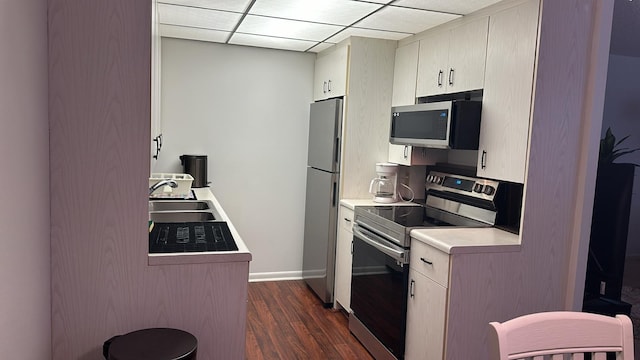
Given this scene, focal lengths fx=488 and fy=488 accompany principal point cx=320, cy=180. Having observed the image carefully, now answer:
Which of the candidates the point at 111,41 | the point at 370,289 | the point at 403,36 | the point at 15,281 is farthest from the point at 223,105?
the point at 15,281

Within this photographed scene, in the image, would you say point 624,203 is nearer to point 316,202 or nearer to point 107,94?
point 316,202

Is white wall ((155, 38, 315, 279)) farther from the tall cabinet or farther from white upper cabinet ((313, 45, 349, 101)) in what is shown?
the tall cabinet

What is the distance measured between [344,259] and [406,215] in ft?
2.58

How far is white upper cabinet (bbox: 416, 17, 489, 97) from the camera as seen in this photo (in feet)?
8.96

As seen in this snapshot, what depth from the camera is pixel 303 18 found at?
122 inches

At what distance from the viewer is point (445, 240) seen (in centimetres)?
248

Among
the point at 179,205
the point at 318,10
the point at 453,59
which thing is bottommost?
the point at 179,205

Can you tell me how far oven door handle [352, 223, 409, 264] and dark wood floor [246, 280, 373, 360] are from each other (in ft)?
2.38

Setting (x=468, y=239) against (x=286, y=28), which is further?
(x=286, y=28)

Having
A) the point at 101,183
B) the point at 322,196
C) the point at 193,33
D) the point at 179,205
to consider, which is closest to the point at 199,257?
the point at 101,183

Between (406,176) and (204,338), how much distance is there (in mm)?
2137

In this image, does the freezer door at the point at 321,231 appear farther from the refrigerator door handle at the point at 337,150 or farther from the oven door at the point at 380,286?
the oven door at the point at 380,286

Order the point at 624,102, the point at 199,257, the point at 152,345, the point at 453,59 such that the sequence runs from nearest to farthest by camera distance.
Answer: the point at 152,345
the point at 199,257
the point at 453,59
the point at 624,102

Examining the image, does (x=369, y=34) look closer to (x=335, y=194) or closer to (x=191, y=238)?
(x=335, y=194)
